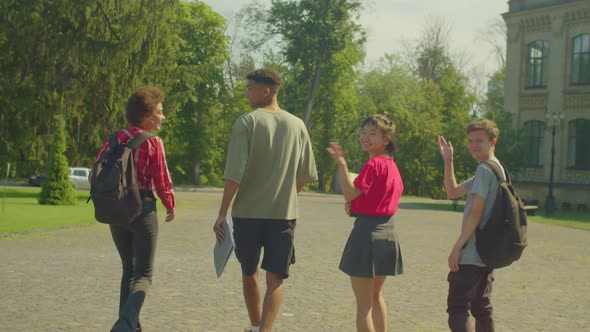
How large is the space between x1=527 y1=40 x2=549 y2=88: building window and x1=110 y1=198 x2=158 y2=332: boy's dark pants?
40875 millimetres

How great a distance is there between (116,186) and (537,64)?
137ft

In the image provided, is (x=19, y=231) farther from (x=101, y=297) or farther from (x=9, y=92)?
(x=9, y=92)

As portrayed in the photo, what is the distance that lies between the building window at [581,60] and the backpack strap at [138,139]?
39.5m

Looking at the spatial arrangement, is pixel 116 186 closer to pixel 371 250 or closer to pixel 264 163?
pixel 264 163

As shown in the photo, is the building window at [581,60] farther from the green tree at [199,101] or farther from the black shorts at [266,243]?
the black shorts at [266,243]

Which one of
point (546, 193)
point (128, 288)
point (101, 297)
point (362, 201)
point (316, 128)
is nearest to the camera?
point (362, 201)

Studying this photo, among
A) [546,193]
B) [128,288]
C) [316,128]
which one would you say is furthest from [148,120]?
[316,128]

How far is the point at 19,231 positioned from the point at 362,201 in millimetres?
12235

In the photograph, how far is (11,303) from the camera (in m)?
7.47

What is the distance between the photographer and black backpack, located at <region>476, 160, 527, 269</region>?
5.08 m

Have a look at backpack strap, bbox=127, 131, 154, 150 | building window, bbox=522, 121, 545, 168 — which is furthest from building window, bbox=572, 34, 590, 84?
backpack strap, bbox=127, 131, 154, 150

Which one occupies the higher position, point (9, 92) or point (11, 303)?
point (9, 92)

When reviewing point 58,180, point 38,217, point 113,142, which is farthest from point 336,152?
point 58,180

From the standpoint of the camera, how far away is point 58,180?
27891 mm
